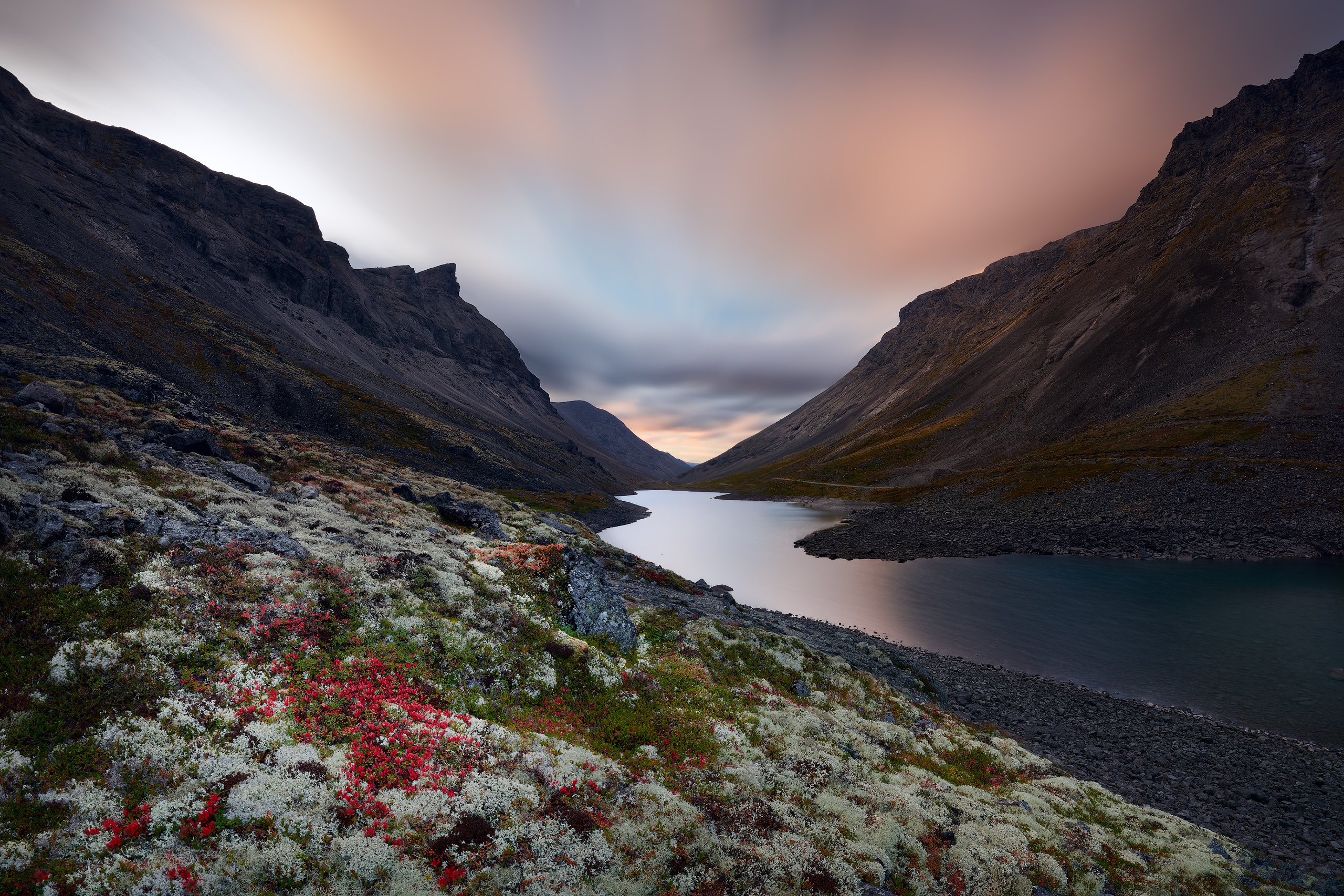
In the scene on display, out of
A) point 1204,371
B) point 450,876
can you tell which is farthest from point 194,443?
point 1204,371

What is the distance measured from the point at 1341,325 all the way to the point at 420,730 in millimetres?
199277

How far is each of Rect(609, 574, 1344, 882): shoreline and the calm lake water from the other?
373cm

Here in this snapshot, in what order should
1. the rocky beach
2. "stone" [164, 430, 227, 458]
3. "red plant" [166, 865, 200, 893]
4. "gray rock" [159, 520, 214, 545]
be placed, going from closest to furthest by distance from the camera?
"red plant" [166, 865, 200, 893] → "gray rock" [159, 520, 214, 545] → "stone" [164, 430, 227, 458] → the rocky beach

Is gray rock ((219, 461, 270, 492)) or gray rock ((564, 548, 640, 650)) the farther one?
gray rock ((219, 461, 270, 492))

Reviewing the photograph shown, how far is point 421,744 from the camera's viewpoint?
12.3 metres

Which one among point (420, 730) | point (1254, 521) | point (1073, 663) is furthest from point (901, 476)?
point (420, 730)

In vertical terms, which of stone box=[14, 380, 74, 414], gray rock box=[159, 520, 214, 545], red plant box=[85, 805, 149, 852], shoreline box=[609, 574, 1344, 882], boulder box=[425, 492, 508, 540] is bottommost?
shoreline box=[609, 574, 1344, 882]

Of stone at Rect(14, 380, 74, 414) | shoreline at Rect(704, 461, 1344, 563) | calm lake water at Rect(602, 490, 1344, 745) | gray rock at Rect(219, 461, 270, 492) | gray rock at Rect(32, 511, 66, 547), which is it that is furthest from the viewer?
shoreline at Rect(704, 461, 1344, 563)

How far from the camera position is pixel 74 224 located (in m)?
114

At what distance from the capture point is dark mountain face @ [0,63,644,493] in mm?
81375

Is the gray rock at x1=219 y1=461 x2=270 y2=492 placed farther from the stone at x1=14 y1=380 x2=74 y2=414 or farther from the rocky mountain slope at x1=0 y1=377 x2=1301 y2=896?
the stone at x1=14 y1=380 x2=74 y2=414

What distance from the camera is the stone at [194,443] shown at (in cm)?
3128

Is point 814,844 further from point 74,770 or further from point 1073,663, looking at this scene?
point 1073,663

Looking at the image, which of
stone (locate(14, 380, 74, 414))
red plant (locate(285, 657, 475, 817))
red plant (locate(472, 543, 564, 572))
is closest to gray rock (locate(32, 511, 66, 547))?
red plant (locate(285, 657, 475, 817))
